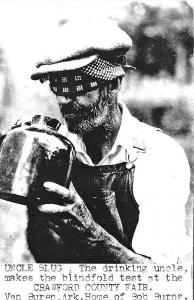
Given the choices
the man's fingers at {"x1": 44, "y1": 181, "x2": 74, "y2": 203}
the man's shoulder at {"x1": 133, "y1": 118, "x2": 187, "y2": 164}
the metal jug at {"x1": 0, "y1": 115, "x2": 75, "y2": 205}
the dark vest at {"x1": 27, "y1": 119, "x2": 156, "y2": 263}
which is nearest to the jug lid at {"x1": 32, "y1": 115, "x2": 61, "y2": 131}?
the metal jug at {"x1": 0, "y1": 115, "x2": 75, "y2": 205}

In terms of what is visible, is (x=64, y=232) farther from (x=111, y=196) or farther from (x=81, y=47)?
(x=81, y=47)

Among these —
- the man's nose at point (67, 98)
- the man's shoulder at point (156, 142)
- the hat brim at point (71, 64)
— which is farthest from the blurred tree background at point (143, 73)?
the hat brim at point (71, 64)

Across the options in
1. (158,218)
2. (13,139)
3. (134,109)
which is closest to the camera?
(13,139)

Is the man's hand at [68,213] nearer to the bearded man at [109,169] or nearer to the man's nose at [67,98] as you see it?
the bearded man at [109,169]

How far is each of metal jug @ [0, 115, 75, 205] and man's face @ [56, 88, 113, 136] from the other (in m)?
0.30

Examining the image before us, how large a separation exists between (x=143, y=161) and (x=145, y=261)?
48 centimetres

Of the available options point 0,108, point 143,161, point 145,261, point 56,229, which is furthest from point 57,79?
point 145,261

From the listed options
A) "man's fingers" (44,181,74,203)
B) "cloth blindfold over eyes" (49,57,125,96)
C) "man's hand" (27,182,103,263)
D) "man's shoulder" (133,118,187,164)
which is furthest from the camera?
"man's shoulder" (133,118,187,164)

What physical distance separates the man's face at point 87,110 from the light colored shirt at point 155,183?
10 centimetres

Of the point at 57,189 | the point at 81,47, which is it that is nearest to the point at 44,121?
the point at 57,189

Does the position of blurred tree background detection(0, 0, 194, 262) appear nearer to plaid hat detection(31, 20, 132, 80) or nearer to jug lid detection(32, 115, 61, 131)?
plaid hat detection(31, 20, 132, 80)

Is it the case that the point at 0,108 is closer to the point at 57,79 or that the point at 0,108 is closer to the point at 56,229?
the point at 57,79

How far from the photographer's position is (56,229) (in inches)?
89.4

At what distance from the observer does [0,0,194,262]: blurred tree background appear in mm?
2355
